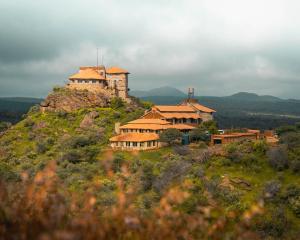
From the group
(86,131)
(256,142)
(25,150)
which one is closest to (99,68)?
(86,131)

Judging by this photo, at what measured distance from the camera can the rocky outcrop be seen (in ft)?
274

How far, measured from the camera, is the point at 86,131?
77.0 m

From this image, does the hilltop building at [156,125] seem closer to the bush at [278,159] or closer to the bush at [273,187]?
the bush at [278,159]

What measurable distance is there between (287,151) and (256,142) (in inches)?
200

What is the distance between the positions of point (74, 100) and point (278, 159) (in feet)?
130

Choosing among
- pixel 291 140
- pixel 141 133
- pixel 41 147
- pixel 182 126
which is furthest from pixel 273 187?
pixel 41 147

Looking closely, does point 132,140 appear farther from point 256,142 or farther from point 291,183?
point 291,183

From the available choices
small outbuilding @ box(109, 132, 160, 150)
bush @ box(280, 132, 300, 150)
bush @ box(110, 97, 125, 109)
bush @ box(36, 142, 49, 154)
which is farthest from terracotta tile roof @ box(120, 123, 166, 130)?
bush @ box(280, 132, 300, 150)

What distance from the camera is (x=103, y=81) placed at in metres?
85.4

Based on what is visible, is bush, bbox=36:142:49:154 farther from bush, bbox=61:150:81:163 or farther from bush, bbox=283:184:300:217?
bush, bbox=283:184:300:217

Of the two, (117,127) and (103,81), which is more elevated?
(103,81)

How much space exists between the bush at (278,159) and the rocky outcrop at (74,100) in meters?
35.1

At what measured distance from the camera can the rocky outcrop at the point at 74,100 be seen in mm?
83438

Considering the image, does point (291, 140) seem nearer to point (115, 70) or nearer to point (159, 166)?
point (159, 166)
